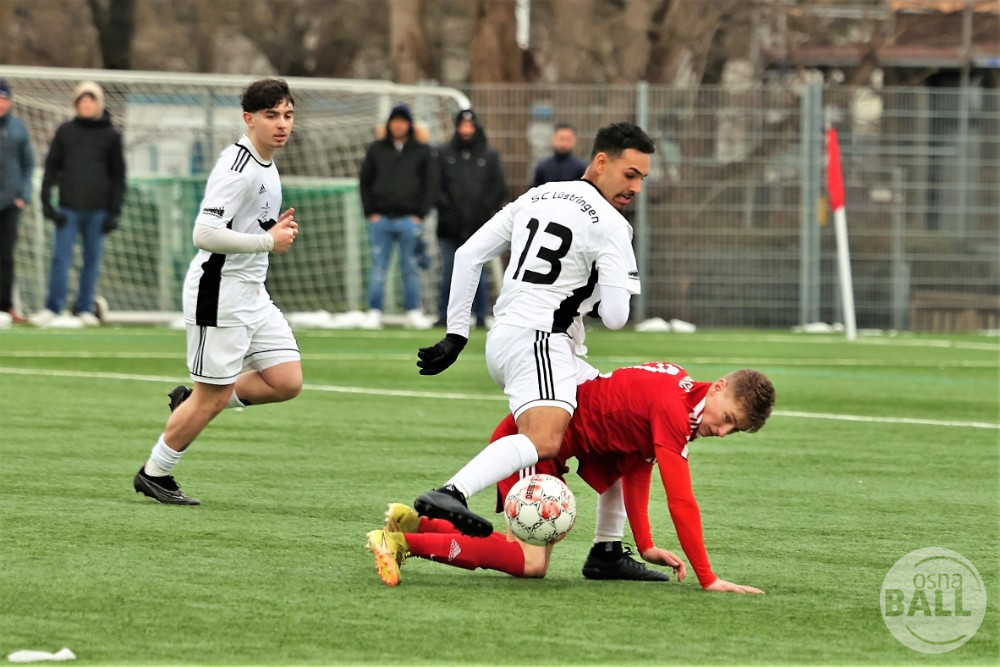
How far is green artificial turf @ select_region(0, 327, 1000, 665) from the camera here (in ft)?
16.1

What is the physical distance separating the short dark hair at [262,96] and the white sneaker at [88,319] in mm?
11332

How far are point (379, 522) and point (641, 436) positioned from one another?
1.59m

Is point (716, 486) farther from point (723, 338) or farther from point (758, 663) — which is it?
point (723, 338)

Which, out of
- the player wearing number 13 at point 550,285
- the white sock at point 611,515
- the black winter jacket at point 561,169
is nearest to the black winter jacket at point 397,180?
the black winter jacket at point 561,169

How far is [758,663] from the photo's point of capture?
4715 millimetres

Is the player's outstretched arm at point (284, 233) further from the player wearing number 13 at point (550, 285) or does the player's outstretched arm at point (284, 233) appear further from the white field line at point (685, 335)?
the white field line at point (685, 335)

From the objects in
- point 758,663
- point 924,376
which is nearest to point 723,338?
point 924,376

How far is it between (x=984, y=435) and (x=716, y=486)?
309cm

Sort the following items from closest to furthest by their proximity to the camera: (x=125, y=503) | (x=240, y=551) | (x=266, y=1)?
(x=240, y=551) < (x=125, y=503) < (x=266, y=1)

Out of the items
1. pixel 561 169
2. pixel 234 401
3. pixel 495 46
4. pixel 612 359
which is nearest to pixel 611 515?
pixel 234 401

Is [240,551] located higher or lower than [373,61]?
lower

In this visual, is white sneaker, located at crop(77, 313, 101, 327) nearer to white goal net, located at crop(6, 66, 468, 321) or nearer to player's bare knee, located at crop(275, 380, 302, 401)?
white goal net, located at crop(6, 66, 468, 321)

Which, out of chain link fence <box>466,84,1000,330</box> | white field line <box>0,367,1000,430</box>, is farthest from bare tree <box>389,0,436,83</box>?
white field line <box>0,367,1000,430</box>

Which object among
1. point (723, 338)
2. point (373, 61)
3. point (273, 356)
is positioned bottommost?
point (723, 338)
